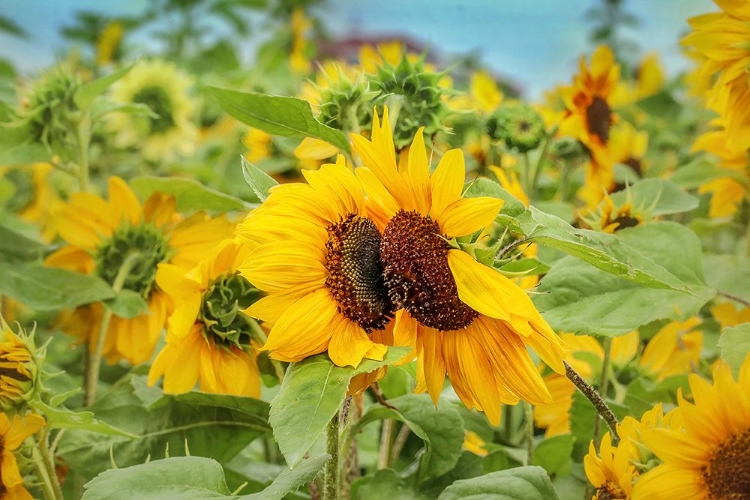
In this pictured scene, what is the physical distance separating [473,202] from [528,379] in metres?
0.10

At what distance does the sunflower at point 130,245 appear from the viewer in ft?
2.21

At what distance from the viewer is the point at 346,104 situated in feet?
1.76

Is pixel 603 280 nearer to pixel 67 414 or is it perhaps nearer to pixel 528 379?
pixel 528 379

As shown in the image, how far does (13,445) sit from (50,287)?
0.20 m

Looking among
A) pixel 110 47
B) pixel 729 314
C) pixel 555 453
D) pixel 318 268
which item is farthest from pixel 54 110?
pixel 110 47

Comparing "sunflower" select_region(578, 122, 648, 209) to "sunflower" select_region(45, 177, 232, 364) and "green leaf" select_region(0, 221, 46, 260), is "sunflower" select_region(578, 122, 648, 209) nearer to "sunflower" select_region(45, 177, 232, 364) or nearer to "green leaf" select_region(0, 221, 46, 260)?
"sunflower" select_region(45, 177, 232, 364)

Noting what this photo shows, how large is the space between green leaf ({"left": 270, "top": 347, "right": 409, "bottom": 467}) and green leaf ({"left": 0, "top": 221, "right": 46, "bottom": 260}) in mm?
429

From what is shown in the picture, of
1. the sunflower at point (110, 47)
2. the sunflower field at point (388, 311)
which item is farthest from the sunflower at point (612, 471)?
the sunflower at point (110, 47)

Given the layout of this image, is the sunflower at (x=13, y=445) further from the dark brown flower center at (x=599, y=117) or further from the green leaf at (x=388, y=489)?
the dark brown flower center at (x=599, y=117)

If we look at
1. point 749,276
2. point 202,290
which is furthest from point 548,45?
point 202,290

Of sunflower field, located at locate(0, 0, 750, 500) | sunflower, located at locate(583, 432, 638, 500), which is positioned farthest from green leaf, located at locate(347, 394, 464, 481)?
sunflower, located at locate(583, 432, 638, 500)

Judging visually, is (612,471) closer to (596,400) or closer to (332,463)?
(596,400)

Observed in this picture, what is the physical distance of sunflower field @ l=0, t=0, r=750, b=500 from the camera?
0.41 m

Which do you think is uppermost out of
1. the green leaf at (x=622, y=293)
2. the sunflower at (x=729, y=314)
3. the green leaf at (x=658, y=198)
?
the green leaf at (x=658, y=198)
